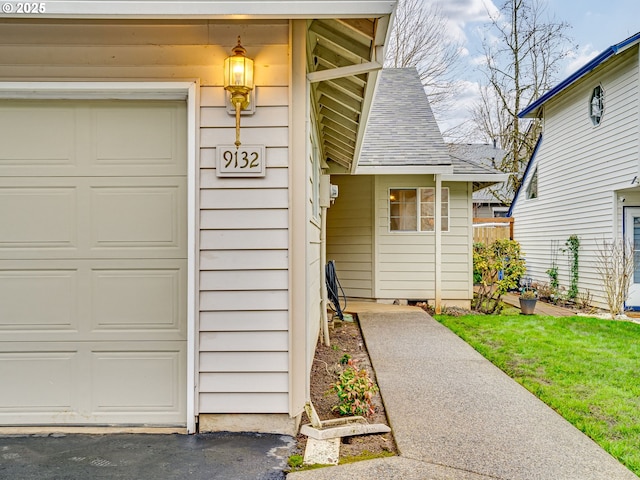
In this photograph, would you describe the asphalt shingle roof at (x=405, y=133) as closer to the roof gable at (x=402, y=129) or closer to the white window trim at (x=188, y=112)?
the roof gable at (x=402, y=129)

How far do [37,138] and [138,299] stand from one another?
1.23 meters

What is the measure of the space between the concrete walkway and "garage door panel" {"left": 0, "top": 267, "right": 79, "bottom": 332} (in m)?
1.77

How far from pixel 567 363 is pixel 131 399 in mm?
4301

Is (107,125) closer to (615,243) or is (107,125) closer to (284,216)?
(284,216)

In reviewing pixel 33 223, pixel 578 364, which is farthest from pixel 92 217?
pixel 578 364

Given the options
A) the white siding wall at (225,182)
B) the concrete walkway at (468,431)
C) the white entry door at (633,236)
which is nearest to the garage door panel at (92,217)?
the white siding wall at (225,182)

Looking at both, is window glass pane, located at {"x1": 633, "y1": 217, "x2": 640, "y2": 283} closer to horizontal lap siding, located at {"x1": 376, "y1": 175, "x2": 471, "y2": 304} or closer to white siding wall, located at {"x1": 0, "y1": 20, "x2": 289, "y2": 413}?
horizontal lap siding, located at {"x1": 376, "y1": 175, "x2": 471, "y2": 304}

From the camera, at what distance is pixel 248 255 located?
9.43 ft

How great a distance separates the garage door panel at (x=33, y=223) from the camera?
2926 millimetres

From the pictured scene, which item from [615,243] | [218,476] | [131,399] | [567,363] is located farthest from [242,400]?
[615,243]

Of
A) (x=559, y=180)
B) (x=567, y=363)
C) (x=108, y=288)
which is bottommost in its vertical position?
(x=567, y=363)

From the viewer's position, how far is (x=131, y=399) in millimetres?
2916

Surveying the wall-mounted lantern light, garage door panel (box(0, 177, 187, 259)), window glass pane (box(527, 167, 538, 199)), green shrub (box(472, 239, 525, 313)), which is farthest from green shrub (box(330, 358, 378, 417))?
window glass pane (box(527, 167, 538, 199))

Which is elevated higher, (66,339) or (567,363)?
(66,339)
